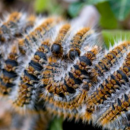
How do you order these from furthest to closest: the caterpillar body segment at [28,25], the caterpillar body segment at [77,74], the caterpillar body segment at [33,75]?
the caterpillar body segment at [28,25] < the caterpillar body segment at [33,75] < the caterpillar body segment at [77,74]

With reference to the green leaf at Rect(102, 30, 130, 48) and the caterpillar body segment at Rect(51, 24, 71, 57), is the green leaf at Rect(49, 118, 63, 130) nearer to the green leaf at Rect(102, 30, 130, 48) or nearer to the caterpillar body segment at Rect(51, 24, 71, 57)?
the green leaf at Rect(102, 30, 130, 48)

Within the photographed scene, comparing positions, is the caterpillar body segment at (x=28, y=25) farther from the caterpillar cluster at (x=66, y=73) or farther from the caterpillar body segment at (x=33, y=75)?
the caterpillar body segment at (x=33, y=75)

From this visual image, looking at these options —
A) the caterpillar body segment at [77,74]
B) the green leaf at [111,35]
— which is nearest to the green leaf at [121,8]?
the green leaf at [111,35]

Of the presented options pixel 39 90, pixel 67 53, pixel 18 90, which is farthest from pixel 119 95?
pixel 18 90

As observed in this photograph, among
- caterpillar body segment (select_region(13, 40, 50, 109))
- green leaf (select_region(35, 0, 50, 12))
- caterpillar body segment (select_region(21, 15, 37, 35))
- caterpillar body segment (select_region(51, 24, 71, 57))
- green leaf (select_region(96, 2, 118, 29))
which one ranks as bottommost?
caterpillar body segment (select_region(13, 40, 50, 109))

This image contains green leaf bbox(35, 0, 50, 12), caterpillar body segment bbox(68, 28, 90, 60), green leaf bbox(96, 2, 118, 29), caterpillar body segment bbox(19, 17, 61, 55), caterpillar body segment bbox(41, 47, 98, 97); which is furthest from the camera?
green leaf bbox(35, 0, 50, 12)

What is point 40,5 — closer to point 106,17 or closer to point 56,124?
point 106,17

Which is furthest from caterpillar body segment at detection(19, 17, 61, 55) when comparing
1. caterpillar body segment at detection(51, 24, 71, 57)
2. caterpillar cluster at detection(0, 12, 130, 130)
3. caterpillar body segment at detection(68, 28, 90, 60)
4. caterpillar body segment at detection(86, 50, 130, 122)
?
caterpillar body segment at detection(86, 50, 130, 122)
